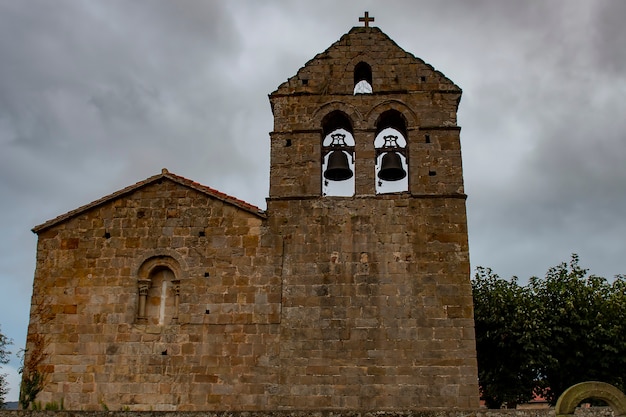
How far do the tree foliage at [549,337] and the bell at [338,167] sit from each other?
20.8 feet

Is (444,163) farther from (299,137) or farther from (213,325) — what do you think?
(213,325)

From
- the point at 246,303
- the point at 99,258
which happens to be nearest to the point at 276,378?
the point at 246,303

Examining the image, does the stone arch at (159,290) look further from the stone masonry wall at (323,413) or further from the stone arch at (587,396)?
the stone arch at (587,396)

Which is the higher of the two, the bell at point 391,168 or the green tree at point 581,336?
the bell at point 391,168

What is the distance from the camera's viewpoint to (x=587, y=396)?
9117 millimetres

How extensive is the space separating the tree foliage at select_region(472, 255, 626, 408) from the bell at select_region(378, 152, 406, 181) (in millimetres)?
5801

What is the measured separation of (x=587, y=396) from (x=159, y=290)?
8477 millimetres

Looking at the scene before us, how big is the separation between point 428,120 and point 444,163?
1.05 metres

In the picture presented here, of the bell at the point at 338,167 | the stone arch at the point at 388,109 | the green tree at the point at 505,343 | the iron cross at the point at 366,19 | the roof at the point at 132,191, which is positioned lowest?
the green tree at the point at 505,343

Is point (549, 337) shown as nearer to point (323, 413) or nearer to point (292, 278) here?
point (292, 278)

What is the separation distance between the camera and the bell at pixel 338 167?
585 inches

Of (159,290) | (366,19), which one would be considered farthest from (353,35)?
(159,290)

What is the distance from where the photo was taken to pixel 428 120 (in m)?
14.9

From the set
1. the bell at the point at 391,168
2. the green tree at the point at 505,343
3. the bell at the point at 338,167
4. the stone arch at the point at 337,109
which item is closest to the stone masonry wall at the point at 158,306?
the bell at the point at 338,167
